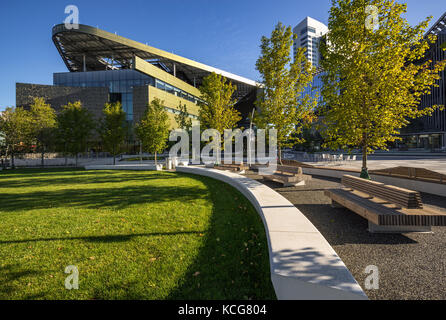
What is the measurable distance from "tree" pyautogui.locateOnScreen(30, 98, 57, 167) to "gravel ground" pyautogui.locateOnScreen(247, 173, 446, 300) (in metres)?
36.5

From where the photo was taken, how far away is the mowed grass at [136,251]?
3.03 metres

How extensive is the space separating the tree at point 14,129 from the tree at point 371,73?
38.8 metres

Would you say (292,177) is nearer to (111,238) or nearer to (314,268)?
(314,268)

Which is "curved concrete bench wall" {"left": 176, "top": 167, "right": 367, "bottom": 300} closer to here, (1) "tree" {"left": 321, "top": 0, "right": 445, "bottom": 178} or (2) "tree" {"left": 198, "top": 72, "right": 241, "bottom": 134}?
(1) "tree" {"left": 321, "top": 0, "right": 445, "bottom": 178}

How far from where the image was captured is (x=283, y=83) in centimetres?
1352

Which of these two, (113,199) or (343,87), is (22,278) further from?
(343,87)

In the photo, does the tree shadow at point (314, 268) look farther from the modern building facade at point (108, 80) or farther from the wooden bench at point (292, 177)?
the modern building facade at point (108, 80)

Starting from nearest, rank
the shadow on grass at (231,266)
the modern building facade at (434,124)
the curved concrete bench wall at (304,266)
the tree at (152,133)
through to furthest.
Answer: the curved concrete bench wall at (304,266) → the shadow on grass at (231,266) → the tree at (152,133) → the modern building facade at (434,124)

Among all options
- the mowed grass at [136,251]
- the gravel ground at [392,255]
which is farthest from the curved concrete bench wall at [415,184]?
the mowed grass at [136,251]

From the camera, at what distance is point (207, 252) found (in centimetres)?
408

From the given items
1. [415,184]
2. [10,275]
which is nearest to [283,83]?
[415,184]

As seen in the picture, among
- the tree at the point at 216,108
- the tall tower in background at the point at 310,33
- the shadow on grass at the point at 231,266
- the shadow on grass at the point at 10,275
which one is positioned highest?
the tall tower in background at the point at 310,33

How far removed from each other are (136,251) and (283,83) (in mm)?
13069
